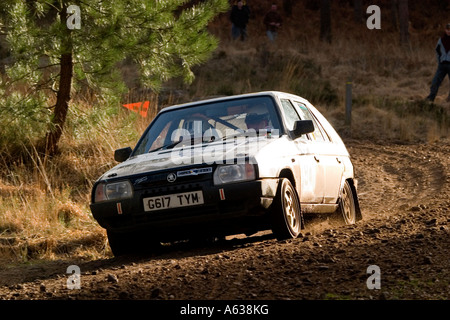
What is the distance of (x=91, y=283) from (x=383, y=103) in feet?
56.2

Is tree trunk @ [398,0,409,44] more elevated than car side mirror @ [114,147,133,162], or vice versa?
tree trunk @ [398,0,409,44]

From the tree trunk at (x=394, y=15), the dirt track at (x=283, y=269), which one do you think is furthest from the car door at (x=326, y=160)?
the tree trunk at (x=394, y=15)

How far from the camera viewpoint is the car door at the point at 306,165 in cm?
743

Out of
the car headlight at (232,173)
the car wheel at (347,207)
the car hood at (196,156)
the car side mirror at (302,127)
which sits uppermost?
the car side mirror at (302,127)

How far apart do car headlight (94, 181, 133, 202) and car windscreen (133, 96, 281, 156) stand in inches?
34.9

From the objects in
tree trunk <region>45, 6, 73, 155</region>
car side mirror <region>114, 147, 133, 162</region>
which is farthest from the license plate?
tree trunk <region>45, 6, 73, 155</region>

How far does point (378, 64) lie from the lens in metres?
29.0

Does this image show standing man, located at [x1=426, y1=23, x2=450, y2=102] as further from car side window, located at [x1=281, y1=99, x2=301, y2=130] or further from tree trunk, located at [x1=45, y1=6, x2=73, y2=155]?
car side window, located at [x1=281, y1=99, x2=301, y2=130]

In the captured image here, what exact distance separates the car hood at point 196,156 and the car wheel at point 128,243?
537 mm

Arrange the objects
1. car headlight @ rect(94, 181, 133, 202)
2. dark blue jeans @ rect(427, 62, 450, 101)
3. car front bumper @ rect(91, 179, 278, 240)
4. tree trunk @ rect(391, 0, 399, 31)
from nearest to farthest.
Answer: car front bumper @ rect(91, 179, 278, 240) → car headlight @ rect(94, 181, 133, 202) → dark blue jeans @ rect(427, 62, 450, 101) → tree trunk @ rect(391, 0, 399, 31)

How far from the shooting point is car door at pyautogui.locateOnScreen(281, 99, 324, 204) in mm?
7434

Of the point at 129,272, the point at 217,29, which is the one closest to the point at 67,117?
the point at 129,272

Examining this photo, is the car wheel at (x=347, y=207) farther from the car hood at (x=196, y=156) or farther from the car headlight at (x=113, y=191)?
the car headlight at (x=113, y=191)

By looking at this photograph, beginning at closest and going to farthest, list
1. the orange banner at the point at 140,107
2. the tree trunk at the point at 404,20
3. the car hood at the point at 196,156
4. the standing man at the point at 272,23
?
the car hood at the point at 196,156
the orange banner at the point at 140,107
the standing man at the point at 272,23
the tree trunk at the point at 404,20
